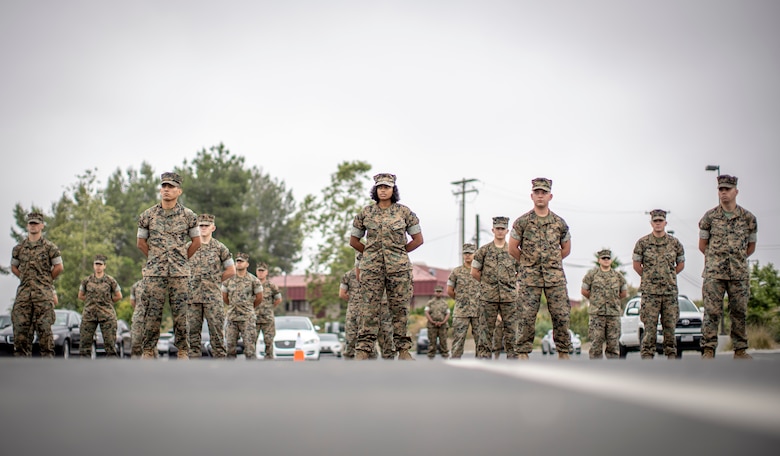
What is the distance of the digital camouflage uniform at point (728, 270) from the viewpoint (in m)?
9.47

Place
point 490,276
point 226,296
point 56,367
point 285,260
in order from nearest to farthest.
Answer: point 56,367 < point 490,276 < point 226,296 < point 285,260

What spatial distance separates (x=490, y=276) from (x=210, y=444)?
29.8ft

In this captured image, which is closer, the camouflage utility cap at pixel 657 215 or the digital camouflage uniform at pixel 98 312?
the camouflage utility cap at pixel 657 215

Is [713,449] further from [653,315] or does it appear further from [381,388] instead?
[653,315]

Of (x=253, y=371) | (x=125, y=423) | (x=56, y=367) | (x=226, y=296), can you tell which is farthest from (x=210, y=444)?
(x=226, y=296)

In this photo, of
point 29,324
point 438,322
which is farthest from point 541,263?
point 438,322

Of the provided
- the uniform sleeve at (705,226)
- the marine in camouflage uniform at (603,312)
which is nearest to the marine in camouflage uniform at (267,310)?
the marine in camouflage uniform at (603,312)

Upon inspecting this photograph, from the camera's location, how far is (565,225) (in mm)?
9414

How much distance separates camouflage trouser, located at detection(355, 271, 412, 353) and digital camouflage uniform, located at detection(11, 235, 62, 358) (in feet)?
19.0

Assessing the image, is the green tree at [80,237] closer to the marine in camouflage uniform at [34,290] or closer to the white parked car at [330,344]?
the white parked car at [330,344]

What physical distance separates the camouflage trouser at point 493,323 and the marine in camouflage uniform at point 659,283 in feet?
6.62

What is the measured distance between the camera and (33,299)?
11.8m

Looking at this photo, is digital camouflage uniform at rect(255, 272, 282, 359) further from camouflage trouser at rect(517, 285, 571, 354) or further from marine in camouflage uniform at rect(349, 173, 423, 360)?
camouflage trouser at rect(517, 285, 571, 354)

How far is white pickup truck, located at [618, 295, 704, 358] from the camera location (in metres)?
20.3
